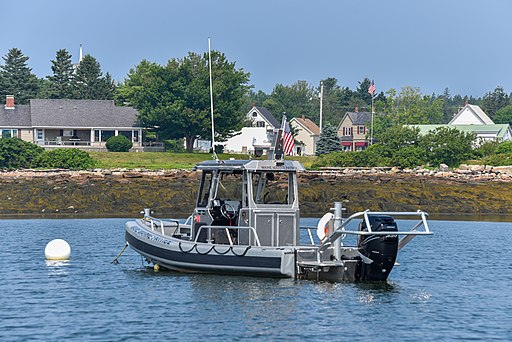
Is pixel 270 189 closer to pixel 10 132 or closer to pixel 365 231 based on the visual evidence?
pixel 365 231

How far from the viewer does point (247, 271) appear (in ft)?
73.7

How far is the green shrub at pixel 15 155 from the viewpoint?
62.0 m

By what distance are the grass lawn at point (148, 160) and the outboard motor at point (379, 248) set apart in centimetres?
4188

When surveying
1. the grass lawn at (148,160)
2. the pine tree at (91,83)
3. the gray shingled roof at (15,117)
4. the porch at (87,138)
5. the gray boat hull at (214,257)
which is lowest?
the gray boat hull at (214,257)

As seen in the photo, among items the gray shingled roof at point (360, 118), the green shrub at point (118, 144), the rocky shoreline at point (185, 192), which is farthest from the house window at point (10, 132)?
the gray shingled roof at point (360, 118)

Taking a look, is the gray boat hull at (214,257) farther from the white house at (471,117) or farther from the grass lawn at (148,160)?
the white house at (471,117)

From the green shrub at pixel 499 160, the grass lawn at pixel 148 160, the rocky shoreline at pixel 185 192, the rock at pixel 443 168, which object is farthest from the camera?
the green shrub at pixel 499 160

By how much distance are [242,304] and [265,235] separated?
3.24m

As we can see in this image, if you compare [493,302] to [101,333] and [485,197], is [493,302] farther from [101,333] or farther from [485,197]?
[485,197]

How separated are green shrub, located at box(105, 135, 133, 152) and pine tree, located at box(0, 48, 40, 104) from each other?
95.1ft

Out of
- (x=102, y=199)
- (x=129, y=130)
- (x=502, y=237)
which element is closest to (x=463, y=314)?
(x=502, y=237)

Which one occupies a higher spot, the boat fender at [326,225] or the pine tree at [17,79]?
the pine tree at [17,79]

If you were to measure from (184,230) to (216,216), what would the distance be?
9.35 ft

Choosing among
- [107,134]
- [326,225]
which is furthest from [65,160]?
[326,225]
